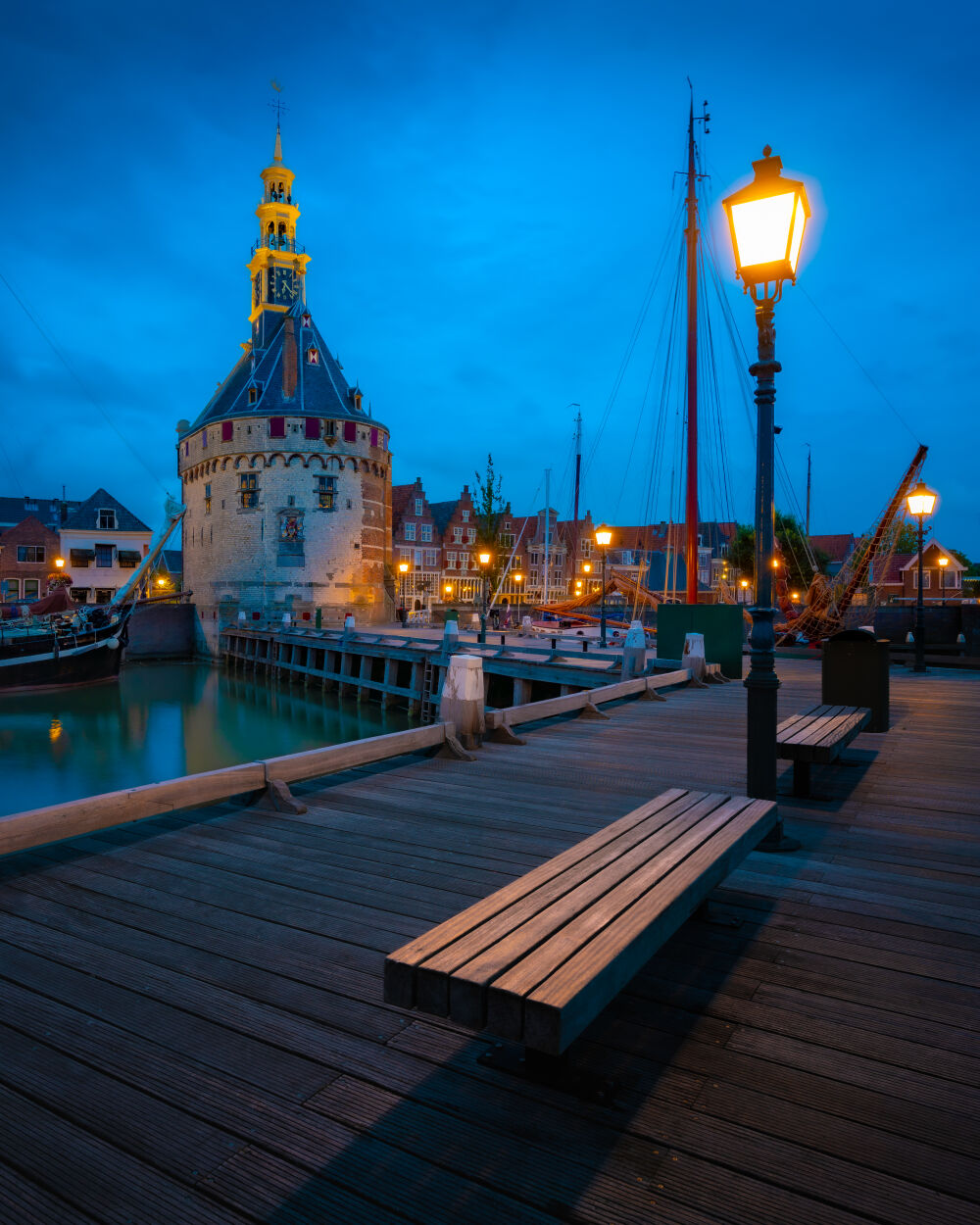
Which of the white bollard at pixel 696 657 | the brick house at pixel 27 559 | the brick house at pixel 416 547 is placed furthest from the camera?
the brick house at pixel 416 547

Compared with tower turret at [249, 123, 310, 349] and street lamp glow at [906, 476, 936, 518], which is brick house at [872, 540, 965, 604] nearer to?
street lamp glow at [906, 476, 936, 518]

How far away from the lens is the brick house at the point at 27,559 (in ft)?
172

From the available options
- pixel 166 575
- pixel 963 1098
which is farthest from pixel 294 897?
pixel 166 575

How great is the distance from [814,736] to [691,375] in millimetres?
16796

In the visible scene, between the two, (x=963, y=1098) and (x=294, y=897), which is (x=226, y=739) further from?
(x=963, y=1098)

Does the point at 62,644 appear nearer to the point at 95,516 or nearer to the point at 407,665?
the point at 407,665

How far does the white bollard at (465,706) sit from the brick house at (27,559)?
54.2 meters

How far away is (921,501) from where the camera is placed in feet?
51.8

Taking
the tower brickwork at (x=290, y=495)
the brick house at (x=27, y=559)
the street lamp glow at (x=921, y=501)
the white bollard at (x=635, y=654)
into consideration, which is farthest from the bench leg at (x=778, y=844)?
the brick house at (x=27, y=559)

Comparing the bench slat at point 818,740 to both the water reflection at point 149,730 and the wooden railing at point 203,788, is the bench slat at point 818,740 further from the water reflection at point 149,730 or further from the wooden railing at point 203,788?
the water reflection at point 149,730

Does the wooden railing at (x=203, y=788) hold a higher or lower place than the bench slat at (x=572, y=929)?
lower

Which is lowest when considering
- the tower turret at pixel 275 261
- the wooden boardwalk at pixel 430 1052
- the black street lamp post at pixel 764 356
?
the wooden boardwalk at pixel 430 1052

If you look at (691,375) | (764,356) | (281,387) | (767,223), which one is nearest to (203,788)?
(764,356)

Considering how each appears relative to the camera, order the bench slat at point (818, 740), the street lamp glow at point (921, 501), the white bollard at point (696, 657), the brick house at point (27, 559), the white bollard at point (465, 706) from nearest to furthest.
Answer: the bench slat at point (818, 740)
the white bollard at point (465, 706)
the white bollard at point (696, 657)
the street lamp glow at point (921, 501)
the brick house at point (27, 559)
